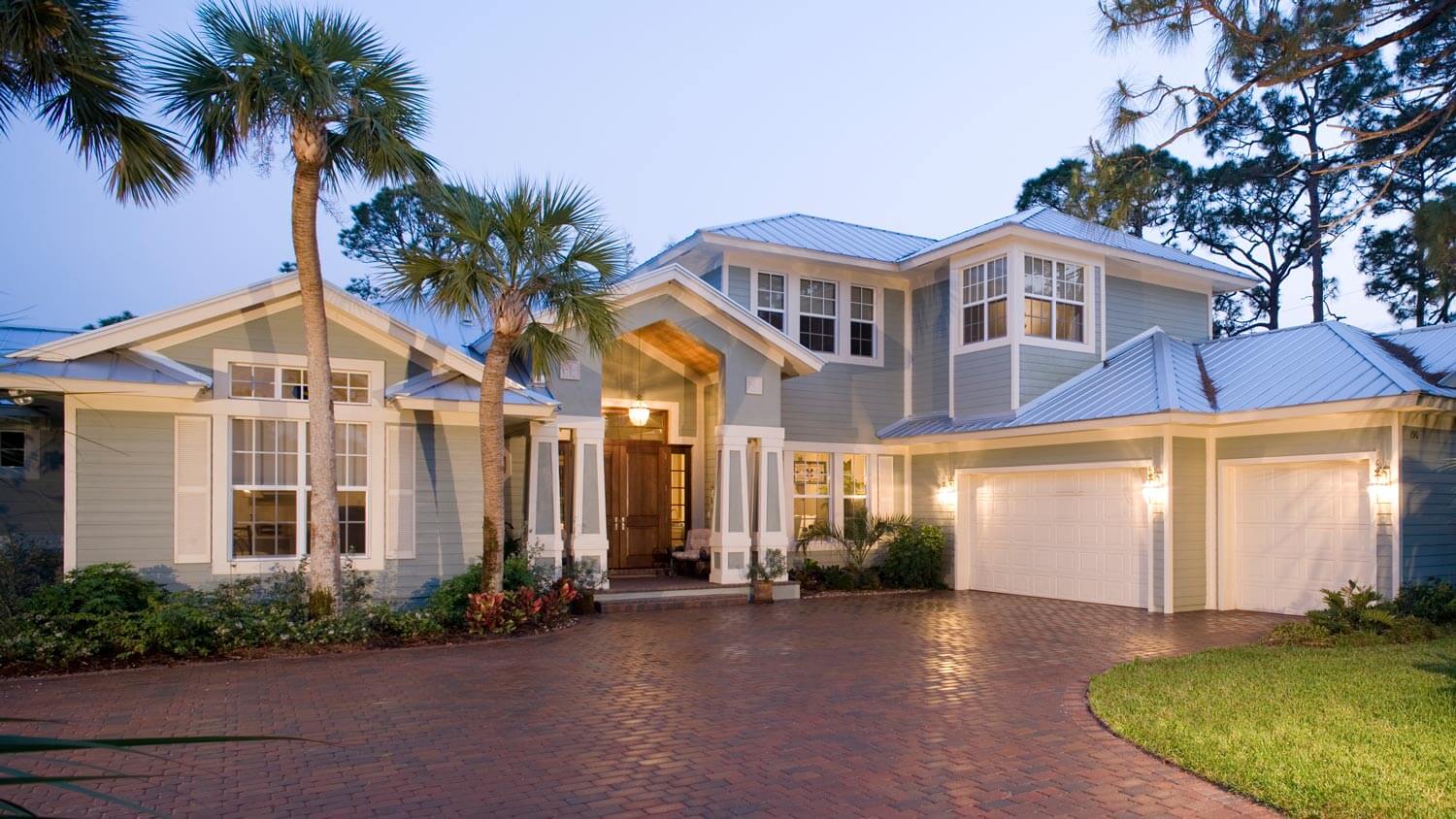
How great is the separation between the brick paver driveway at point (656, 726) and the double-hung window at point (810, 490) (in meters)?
5.73

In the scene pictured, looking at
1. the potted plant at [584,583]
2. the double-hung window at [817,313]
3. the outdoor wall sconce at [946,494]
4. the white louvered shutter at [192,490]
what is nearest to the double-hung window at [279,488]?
the white louvered shutter at [192,490]

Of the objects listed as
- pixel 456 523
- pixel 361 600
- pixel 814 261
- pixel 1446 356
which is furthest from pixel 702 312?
pixel 1446 356

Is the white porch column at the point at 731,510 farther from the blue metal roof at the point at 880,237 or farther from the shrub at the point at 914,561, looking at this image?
the blue metal roof at the point at 880,237

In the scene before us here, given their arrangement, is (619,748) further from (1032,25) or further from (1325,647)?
(1325,647)

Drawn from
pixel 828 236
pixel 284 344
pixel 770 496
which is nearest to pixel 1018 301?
pixel 828 236

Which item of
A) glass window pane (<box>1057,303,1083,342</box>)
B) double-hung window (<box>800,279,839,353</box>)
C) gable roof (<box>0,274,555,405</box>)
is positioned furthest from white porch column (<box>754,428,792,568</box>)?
glass window pane (<box>1057,303,1083,342</box>)

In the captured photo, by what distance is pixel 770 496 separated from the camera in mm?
16047

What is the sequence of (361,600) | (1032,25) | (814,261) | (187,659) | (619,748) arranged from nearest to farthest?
(619,748), (1032,25), (187,659), (361,600), (814,261)

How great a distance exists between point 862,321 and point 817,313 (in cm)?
94

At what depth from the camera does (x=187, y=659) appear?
404 inches

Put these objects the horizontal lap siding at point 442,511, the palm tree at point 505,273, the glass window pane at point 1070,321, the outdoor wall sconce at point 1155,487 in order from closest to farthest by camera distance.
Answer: the palm tree at point 505,273 < the horizontal lap siding at point 442,511 < the outdoor wall sconce at point 1155,487 < the glass window pane at point 1070,321

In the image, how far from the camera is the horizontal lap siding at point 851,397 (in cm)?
1792

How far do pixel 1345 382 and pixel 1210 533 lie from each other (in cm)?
283

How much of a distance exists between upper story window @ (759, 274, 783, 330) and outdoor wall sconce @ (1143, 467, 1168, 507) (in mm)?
6616
